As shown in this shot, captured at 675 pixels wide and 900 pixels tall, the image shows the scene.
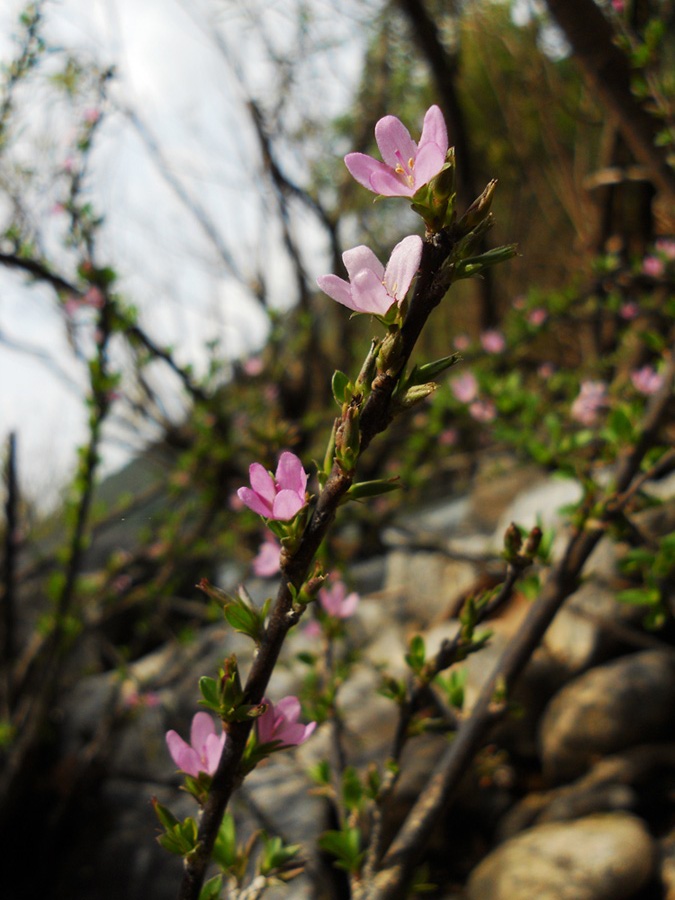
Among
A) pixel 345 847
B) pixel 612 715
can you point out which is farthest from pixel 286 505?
pixel 612 715

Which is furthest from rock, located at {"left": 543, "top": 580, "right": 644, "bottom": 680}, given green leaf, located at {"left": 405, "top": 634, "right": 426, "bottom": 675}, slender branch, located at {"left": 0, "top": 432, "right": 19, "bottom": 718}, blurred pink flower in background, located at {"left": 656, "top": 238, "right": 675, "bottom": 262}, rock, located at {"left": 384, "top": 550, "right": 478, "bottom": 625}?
slender branch, located at {"left": 0, "top": 432, "right": 19, "bottom": 718}

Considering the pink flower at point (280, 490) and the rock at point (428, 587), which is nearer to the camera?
the pink flower at point (280, 490)

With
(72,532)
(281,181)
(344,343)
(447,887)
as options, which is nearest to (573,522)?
(447,887)

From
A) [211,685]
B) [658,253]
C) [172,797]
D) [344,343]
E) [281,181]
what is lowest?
[172,797]

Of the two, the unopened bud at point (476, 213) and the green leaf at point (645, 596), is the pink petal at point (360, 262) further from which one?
the green leaf at point (645, 596)

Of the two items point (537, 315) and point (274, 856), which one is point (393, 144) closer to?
point (274, 856)

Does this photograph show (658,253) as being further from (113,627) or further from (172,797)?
(113,627)

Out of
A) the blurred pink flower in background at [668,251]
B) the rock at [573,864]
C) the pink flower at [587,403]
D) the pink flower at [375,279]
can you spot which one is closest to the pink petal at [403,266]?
the pink flower at [375,279]
